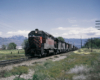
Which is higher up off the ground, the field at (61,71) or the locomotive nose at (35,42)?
the locomotive nose at (35,42)

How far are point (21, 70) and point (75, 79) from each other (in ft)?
14.4

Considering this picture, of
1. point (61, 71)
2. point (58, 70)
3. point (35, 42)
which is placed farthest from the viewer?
point (35, 42)

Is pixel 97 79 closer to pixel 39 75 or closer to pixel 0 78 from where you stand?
pixel 39 75

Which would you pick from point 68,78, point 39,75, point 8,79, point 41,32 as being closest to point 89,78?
point 68,78

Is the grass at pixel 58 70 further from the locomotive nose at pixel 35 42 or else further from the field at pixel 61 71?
the locomotive nose at pixel 35 42

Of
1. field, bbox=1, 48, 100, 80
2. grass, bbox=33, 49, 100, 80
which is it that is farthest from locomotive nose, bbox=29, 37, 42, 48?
field, bbox=1, 48, 100, 80

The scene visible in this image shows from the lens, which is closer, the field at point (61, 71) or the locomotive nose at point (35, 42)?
the field at point (61, 71)

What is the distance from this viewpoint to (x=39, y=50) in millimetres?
17891

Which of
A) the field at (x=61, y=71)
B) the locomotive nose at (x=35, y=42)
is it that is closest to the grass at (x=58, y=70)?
the field at (x=61, y=71)

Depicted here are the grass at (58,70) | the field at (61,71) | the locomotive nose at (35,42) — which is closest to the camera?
the field at (61,71)

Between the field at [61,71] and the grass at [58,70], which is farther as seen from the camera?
the grass at [58,70]

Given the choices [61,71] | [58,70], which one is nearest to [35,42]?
[58,70]

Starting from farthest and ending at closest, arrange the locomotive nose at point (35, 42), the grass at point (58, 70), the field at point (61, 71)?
the locomotive nose at point (35, 42), the grass at point (58, 70), the field at point (61, 71)

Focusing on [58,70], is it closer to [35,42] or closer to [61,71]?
[61,71]
